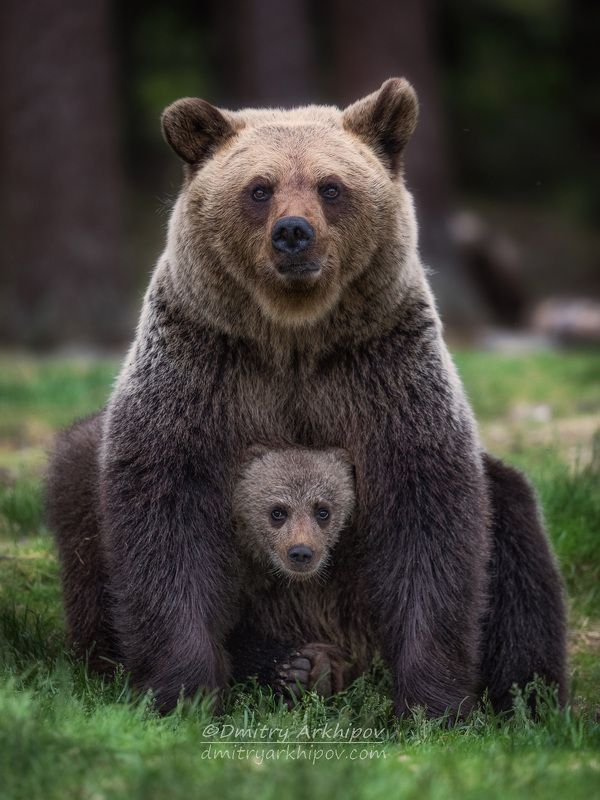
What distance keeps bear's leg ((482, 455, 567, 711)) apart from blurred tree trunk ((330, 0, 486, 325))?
13.0 meters

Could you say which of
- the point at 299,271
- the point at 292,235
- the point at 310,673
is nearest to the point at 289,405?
the point at 299,271

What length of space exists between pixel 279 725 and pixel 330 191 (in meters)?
2.26

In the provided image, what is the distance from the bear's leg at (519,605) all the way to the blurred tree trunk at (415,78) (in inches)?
512

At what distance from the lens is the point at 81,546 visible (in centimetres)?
638

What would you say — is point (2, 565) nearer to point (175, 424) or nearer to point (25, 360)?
point (175, 424)

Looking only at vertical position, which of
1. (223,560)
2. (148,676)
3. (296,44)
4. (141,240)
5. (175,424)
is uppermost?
(296,44)

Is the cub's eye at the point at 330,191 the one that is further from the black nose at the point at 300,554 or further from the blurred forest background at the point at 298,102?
the blurred forest background at the point at 298,102

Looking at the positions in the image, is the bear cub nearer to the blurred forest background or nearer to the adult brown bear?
the adult brown bear

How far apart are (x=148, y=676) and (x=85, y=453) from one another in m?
1.34

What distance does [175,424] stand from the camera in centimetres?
572

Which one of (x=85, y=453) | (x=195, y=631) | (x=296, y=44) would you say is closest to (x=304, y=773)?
(x=195, y=631)

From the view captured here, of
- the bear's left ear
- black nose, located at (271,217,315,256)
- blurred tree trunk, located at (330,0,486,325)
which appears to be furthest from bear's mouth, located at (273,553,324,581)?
blurred tree trunk, located at (330,0,486,325)

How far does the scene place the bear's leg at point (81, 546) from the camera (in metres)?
6.29

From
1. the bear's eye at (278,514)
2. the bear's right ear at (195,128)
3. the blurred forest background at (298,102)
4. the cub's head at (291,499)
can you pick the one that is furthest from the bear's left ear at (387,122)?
the blurred forest background at (298,102)
